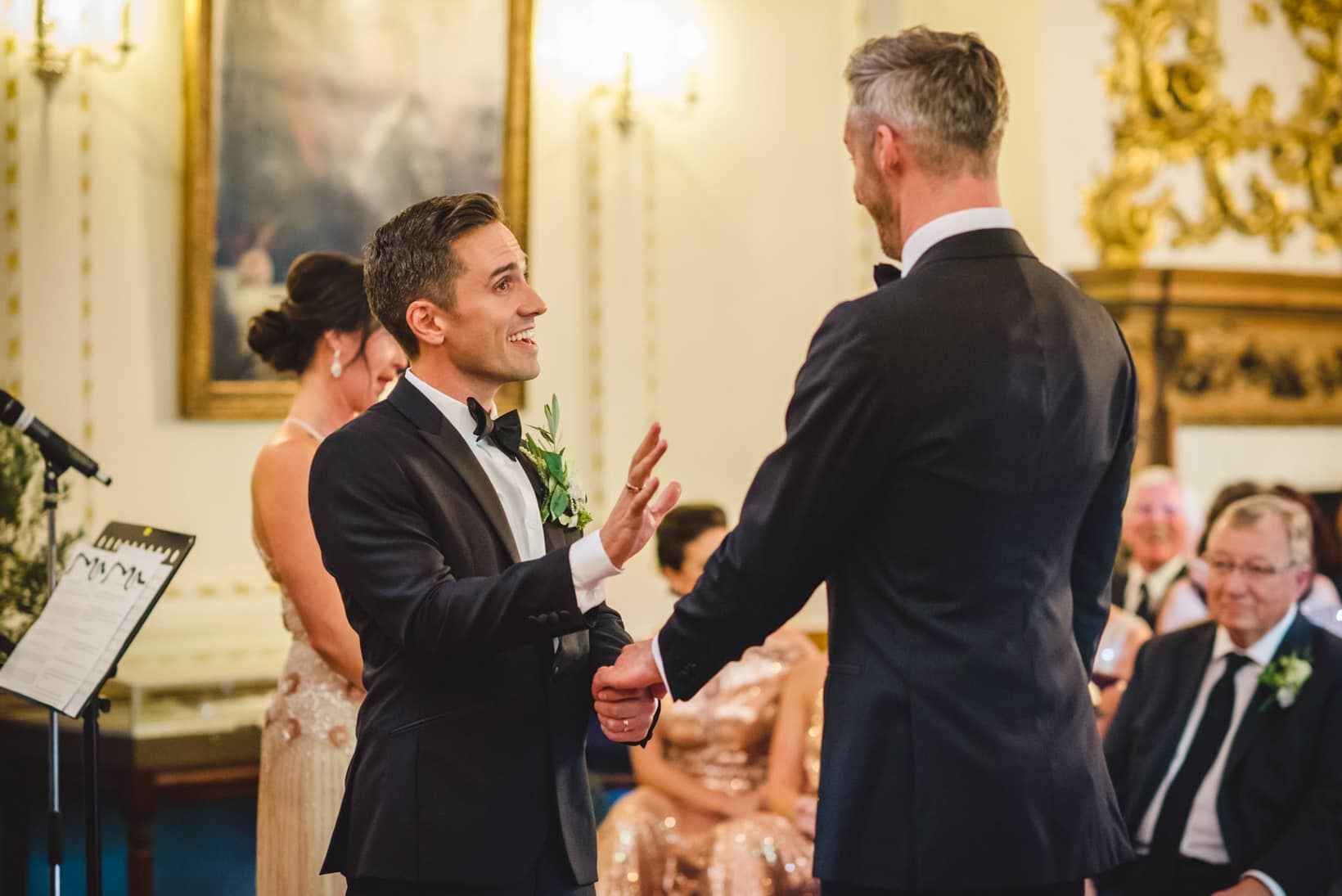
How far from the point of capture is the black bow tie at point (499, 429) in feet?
7.09

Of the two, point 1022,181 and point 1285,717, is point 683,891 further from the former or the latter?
point 1022,181

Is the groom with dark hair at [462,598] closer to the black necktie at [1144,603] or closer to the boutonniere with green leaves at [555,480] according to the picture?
the boutonniere with green leaves at [555,480]

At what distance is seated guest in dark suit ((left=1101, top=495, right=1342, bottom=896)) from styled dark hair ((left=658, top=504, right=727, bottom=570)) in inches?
50.6

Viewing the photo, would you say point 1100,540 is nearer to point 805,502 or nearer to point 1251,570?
point 805,502

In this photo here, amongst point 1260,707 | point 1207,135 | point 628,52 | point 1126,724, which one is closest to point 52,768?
point 1126,724

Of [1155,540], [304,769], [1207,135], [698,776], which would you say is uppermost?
[1207,135]

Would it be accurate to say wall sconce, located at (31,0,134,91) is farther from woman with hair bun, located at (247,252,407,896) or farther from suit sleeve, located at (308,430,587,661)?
suit sleeve, located at (308,430,587,661)

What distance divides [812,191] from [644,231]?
859mm

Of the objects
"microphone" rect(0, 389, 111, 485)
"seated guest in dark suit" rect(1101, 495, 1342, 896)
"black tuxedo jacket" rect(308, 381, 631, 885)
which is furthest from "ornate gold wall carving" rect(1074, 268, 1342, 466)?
"black tuxedo jacket" rect(308, 381, 631, 885)

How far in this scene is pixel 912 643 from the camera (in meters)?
1.82

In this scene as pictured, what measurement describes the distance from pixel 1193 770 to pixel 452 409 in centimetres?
234

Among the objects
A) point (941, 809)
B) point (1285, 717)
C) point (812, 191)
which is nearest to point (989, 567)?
point (941, 809)

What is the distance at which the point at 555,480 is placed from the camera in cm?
222

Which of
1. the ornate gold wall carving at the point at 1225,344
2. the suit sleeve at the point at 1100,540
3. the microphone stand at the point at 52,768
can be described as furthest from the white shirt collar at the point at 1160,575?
the microphone stand at the point at 52,768
